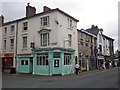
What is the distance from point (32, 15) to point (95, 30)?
18.9 m

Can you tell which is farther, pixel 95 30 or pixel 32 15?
pixel 95 30

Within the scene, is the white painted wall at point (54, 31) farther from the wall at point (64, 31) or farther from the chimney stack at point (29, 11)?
the chimney stack at point (29, 11)

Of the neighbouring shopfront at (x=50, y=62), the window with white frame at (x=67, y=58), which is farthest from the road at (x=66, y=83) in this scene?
the window with white frame at (x=67, y=58)

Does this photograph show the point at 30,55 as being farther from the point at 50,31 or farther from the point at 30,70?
the point at 50,31

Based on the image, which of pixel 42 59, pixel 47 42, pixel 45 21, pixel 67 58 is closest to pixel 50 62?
pixel 42 59

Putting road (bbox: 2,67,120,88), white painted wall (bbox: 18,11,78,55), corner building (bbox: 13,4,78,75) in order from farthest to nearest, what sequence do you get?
white painted wall (bbox: 18,11,78,55), corner building (bbox: 13,4,78,75), road (bbox: 2,67,120,88)

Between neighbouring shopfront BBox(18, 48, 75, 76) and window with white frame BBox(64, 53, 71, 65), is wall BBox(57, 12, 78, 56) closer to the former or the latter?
neighbouring shopfront BBox(18, 48, 75, 76)

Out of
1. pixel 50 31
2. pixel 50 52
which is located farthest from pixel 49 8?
pixel 50 52

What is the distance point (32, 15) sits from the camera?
88.9 feet

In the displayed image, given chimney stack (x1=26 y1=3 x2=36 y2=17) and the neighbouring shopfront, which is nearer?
the neighbouring shopfront

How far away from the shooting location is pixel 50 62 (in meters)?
23.3

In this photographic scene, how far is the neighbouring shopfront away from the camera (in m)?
23.3

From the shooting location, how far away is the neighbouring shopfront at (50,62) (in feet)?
76.5

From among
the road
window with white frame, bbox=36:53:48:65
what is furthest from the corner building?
the road
